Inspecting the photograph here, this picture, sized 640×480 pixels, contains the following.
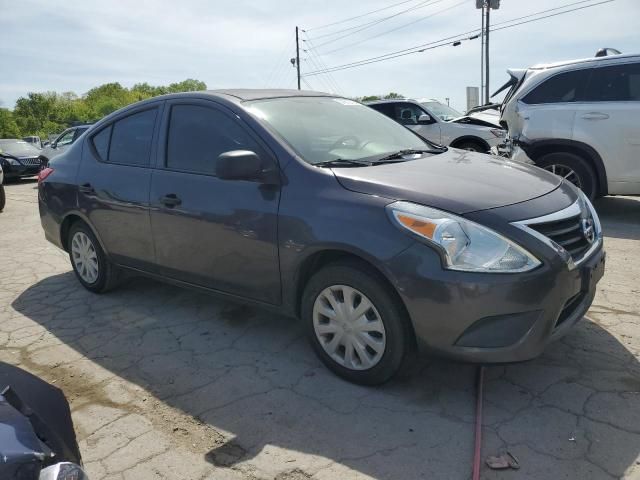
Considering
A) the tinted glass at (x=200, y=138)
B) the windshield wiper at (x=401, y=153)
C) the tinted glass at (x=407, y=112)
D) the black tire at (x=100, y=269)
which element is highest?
the tinted glass at (x=407, y=112)

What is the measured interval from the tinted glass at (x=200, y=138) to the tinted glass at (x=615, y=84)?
4907mm

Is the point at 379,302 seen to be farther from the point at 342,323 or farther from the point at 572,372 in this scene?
the point at 572,372

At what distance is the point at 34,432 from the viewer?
1.51 meters

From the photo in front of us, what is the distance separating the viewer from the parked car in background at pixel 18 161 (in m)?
15.3

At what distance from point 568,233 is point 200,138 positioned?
2339 mm

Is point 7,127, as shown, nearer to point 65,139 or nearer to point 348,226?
point 65,139

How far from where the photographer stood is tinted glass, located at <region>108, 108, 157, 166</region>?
4.01 metres

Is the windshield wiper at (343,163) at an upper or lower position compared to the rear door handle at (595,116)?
lower

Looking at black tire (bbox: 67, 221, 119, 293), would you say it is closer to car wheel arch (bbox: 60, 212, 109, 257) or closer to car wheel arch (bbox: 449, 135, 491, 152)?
car wheel arch (bbox: 60, 212, 109, 257)

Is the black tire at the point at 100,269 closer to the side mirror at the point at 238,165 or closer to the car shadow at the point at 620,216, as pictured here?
the side mirror at the point at 238,165

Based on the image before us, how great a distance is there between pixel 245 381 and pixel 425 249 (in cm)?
134

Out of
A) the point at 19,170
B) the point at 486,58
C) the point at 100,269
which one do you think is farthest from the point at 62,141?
the point at 486,58

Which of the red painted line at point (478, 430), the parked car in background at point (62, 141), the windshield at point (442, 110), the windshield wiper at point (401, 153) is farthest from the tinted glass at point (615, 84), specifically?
the parked car in background at point (62, 141)

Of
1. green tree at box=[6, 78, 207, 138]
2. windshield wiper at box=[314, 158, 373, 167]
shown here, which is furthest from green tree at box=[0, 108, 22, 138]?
windshield wiper at box=[314, 158, 373, 167]
